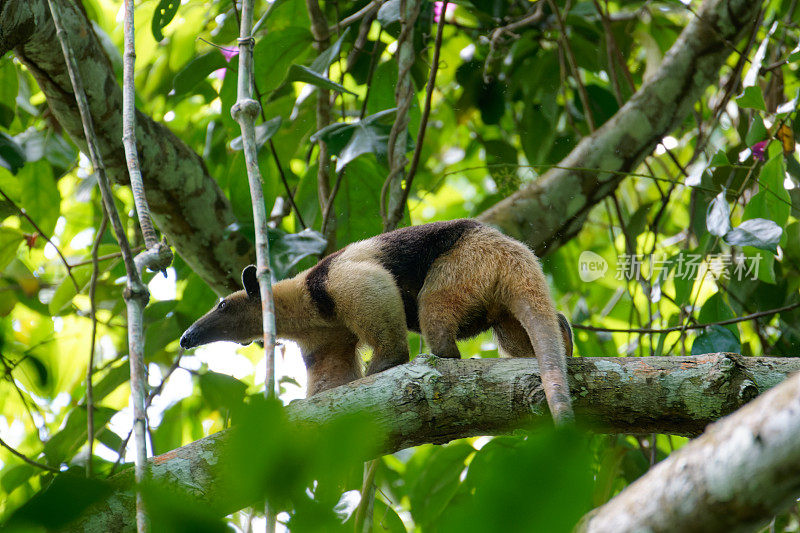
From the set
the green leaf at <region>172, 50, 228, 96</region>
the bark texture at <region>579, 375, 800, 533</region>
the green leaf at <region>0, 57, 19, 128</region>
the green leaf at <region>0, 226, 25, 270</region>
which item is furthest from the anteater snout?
the bark texture at <region>579, 375, 800, 533</region>

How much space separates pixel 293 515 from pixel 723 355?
87.8 inches

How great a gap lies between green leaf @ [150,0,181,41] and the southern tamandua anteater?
1.25 metres

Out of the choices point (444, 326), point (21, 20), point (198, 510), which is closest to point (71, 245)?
point (21, 20)

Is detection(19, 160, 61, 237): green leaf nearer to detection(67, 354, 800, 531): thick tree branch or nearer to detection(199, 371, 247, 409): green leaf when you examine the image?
detection(199, 371, 247, 409): green leaf

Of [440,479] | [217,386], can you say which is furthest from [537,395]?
[217,386]

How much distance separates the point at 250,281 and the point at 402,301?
76 centimetres

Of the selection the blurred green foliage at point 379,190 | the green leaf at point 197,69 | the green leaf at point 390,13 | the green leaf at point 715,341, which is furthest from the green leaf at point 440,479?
the green leaf at point 197,69

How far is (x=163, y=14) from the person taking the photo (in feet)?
12.6

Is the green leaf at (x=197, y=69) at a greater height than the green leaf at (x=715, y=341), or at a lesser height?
greater

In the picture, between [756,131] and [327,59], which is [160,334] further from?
[756,131]

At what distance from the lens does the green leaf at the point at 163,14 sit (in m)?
3.79

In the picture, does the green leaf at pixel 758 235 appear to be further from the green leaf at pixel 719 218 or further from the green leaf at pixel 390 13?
the green leaf at pixel 390 13

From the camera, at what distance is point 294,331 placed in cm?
387

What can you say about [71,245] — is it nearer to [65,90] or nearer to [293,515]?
[65,90]
